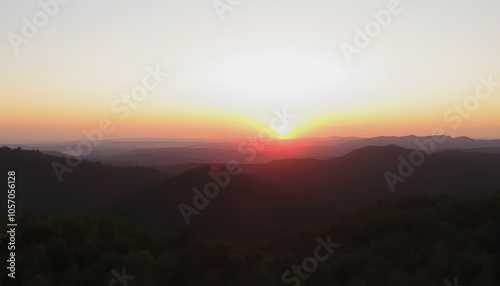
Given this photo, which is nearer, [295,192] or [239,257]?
[239,257]

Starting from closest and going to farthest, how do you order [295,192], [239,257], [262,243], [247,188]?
[239,257] → [262,243] → [247,188] → [295,192]

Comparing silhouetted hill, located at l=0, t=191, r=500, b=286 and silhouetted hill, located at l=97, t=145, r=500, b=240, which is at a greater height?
silhouetted hill, located at l=0, t=191, r=500, b=286

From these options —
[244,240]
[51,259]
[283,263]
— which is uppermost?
[51,259]

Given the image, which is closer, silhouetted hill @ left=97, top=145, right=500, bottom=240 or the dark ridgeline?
the dark ridgeline

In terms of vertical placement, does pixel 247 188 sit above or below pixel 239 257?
below

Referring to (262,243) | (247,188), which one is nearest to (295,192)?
(247,188)

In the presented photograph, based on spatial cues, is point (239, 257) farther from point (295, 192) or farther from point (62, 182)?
point (62, 182)

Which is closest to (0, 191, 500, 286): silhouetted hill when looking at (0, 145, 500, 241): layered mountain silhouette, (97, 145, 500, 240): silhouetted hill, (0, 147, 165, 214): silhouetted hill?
(0, 145, 500, 241): layered mountain silhouette

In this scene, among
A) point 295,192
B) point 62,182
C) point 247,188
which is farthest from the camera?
point 62,182

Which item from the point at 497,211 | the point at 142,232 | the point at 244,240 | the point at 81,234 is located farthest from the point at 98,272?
the point at 244,240

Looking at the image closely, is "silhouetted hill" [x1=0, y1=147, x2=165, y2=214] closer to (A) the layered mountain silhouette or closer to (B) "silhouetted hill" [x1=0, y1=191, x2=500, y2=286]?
(A) the layered mountain silhouette

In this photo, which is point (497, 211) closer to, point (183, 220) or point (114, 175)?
point (183, 220)
